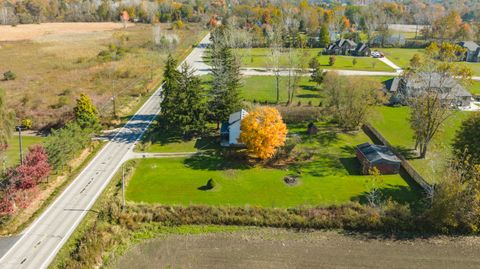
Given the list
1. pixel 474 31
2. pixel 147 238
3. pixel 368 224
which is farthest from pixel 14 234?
pixel 474 31

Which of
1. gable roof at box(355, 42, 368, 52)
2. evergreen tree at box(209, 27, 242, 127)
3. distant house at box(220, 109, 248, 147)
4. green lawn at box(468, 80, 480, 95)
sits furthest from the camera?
gable roof at box(355, 42, 368, 52)

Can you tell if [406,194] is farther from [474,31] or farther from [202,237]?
[474,31]

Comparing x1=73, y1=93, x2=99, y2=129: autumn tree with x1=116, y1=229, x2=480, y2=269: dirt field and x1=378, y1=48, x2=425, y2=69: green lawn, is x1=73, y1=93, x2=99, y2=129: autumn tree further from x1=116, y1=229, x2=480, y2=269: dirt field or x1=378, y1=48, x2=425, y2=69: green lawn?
x1=378, y1=48, x2=425, y2=69: green lawn

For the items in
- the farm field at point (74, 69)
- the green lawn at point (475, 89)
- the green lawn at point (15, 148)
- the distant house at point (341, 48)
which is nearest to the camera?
the green lawn at point (15, 148)

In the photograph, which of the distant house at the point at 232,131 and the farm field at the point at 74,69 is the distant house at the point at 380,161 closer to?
the distant house at the point at 232,131

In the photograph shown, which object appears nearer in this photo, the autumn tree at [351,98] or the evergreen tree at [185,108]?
the evergreen tree at [185,108]

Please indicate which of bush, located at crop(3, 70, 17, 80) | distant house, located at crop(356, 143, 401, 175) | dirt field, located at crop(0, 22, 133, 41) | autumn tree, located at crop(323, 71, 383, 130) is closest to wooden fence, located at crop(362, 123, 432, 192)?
distant house, located at crop(356, 143, 401, 175)

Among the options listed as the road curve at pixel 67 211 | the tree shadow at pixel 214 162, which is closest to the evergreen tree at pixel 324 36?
the road curve at pixel 67 211

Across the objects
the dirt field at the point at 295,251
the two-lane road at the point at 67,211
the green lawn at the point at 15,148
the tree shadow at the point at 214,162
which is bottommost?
the dirt field at the point at 295,251
